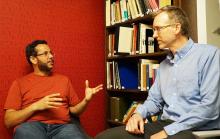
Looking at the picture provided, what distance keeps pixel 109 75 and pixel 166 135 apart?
5.33ft

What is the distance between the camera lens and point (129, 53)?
2.88m

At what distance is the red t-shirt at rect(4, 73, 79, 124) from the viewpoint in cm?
234

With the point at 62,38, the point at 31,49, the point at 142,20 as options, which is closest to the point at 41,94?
the point at 31,49

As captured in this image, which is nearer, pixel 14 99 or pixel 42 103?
pixel 42 103

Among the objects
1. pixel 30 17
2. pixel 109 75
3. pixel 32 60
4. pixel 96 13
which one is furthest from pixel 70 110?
pixel 96 13

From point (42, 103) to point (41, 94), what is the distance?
0.20m

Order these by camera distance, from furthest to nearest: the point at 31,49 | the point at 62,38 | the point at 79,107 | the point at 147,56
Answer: the point at 62,38 → the point at 147,56 → the point at 31,49 → the point at 79,107

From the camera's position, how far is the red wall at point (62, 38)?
106 inches

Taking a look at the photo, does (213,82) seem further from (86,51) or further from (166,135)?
(86,51)

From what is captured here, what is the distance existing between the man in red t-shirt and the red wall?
0.78 ft

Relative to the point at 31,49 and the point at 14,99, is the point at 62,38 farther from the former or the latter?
the point at 14,99

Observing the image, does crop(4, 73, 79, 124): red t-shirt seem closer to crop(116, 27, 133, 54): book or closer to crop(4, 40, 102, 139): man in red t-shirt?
crop(4, 40, 102, 139): man in red t-shirt

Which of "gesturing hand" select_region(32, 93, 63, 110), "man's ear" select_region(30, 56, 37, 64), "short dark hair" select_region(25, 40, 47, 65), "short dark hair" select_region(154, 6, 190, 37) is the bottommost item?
"gesturing hand" select_region(32, 93, 63, 110)

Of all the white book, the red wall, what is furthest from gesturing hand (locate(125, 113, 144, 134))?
the red wall
